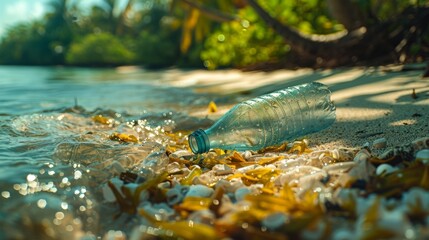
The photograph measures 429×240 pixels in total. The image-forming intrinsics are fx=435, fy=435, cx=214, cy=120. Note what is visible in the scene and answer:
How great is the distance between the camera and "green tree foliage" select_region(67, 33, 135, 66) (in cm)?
3125

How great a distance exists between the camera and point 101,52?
3209 cm

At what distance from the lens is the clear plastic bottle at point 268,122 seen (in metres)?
2.15

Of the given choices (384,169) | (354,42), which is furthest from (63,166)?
(354,42)

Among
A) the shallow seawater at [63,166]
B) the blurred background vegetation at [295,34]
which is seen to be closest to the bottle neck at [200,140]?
the shallow seawater at [63,166]

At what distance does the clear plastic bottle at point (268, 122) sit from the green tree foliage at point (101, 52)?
95.3 feet

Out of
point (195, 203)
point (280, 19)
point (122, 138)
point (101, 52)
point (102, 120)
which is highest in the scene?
point (280, 19)

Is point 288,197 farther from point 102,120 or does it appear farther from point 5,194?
point 102,120

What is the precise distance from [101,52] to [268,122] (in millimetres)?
31481

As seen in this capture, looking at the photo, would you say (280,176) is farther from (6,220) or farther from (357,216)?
(6,220)

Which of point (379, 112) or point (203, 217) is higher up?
point (203, 217)

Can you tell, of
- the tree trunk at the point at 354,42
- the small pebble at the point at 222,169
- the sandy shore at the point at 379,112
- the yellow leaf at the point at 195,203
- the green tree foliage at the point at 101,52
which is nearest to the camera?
the yellow leaf at the point at 195,203

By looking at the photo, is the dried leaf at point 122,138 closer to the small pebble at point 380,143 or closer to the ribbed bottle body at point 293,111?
the ribbed bottle body at point 293,111

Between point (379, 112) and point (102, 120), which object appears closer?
point (379, 112)

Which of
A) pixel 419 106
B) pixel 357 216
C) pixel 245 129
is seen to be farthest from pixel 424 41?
pixel 357 216
